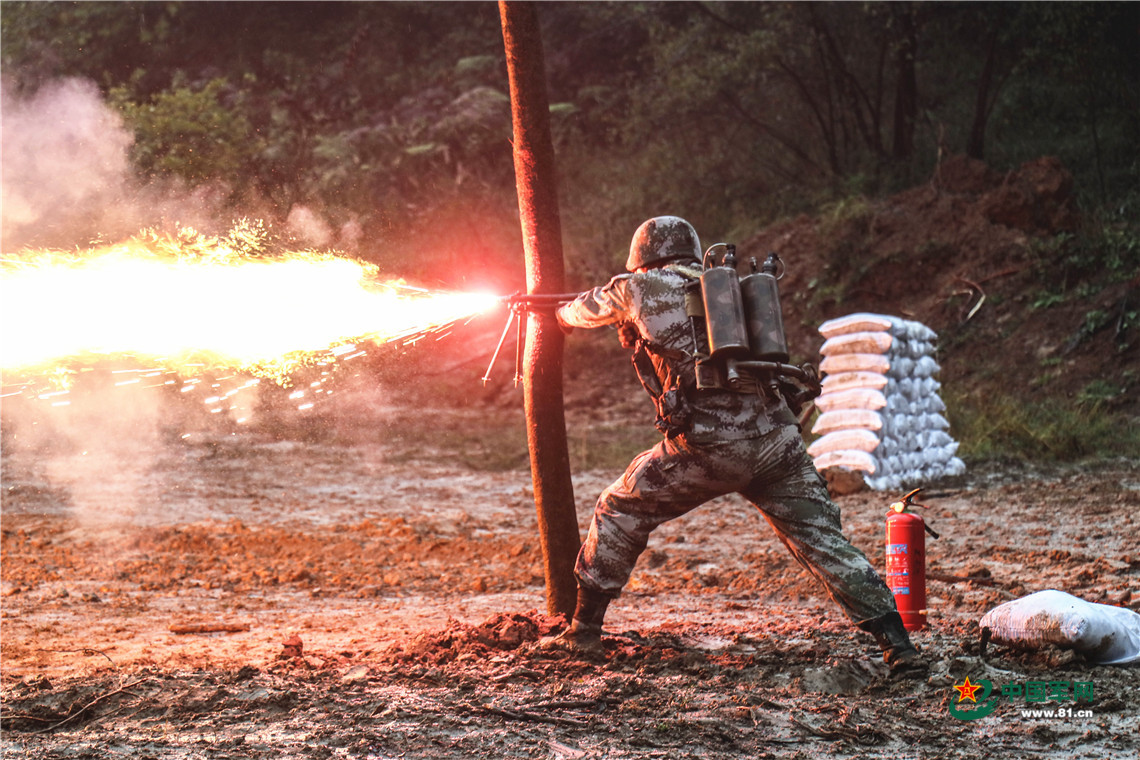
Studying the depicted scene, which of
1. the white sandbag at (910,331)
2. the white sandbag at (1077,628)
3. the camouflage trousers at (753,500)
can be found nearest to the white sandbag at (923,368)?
the white sandbag at (910,331)

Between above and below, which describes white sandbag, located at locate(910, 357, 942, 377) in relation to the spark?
below

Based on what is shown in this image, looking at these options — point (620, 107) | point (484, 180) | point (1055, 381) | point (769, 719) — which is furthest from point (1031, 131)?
point (769, 719)

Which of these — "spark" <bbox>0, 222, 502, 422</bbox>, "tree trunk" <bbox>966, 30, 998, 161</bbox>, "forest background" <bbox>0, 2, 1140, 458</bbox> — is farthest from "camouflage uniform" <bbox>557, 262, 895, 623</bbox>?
"tree trunk" <bbox>966, 30, 998, 161</bbox>

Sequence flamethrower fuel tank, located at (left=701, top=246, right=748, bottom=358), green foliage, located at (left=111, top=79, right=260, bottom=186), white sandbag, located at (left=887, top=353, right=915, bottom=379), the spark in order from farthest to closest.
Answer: green foliage, located at (left=111, top=79, right=260, bottom=186) < white sandbag, located at (left=887, top=353, right=915, bottom=379) < the spark < flamethrower fuel tank, located at (left=701, top=246, right=748, bottom=358)

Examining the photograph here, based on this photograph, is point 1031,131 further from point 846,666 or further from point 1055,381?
point 846,666

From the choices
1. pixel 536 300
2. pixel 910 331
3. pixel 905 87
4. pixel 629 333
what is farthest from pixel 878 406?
pixel 905 87

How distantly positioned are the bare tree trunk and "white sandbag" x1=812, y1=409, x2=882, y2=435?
16.2 feet

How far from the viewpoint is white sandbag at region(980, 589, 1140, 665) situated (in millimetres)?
4395

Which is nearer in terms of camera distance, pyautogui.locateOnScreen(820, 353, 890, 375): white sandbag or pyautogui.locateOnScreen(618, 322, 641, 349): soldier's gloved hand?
pyautogui.locateOnScreen(618, 322, 641, 349): soldier's gloved hand

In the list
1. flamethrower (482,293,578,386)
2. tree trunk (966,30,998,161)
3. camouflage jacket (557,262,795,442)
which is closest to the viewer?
camouflage jacket (557,262,795,442)

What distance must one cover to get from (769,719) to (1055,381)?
11373 millimetres

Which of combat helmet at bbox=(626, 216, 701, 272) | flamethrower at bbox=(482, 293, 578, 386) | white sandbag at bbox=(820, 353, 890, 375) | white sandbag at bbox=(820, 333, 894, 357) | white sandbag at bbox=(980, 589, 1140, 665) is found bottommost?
white sandbag at bbox=(980, 589, 1140, 665)

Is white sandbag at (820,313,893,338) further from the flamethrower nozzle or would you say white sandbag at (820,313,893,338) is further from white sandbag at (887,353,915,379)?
the flamethrower nozzle

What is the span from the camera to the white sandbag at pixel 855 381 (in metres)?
9.50
